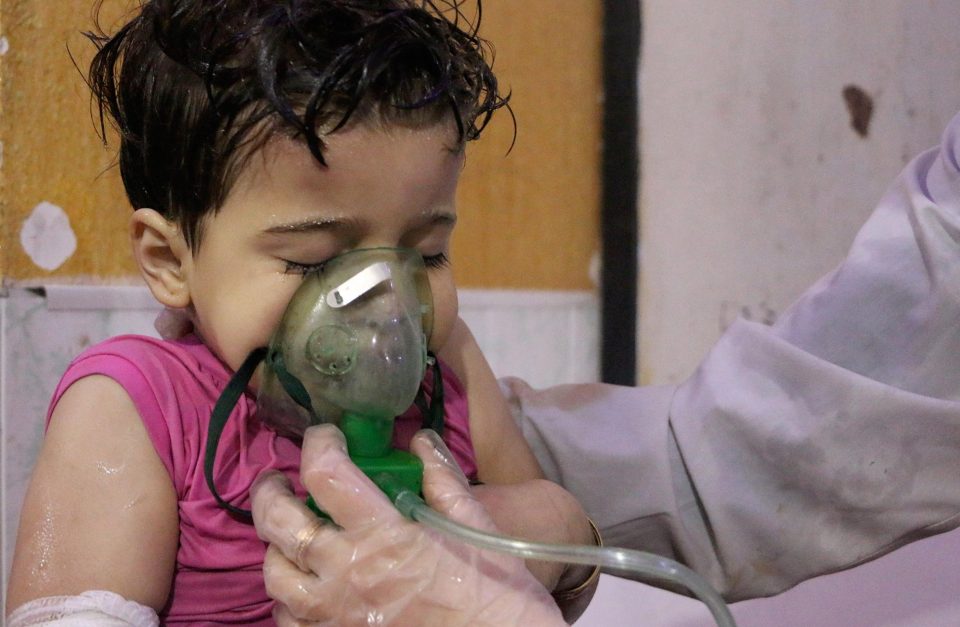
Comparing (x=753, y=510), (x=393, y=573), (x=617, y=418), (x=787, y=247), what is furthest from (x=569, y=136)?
(x=393, y=573)

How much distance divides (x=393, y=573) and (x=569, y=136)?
106cm

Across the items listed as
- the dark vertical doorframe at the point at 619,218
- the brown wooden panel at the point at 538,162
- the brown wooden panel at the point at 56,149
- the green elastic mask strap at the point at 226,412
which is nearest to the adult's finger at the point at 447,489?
the green elastic mask strap at the point at 226,412

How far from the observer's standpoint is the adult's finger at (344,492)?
58 cm

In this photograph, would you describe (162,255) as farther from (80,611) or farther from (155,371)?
(80,611)

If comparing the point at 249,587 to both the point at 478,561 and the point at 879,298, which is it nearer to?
the point at 478,561

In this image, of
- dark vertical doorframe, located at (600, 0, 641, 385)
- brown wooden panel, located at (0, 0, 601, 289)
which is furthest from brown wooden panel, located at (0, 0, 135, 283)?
dark vertical doorframe, located at (600, 0, 641, 385)

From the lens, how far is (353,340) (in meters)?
0.62

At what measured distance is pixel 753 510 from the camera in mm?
872

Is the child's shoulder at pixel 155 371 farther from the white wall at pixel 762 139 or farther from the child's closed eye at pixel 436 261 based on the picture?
the white wall at pixel 762 139

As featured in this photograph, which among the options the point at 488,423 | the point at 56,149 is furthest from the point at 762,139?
the point at 56,149

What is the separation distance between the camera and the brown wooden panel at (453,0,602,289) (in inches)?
54.0

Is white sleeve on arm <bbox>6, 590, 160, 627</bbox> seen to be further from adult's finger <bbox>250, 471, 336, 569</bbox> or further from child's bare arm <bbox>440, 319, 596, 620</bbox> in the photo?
child's bare arm <bbox>440, 319, 596, 620</bbox>

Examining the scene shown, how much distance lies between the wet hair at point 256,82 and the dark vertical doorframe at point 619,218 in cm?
89

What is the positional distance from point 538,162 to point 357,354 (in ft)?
2.98
